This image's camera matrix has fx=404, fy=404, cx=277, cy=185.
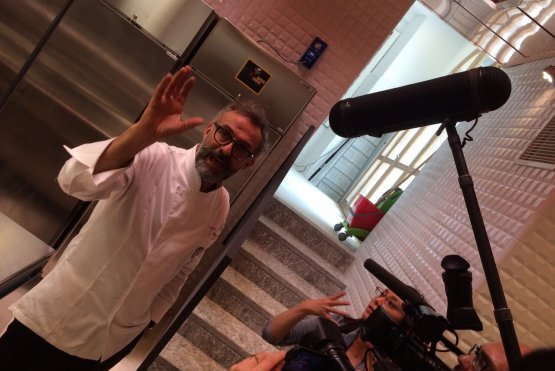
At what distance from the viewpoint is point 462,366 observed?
117 centimetres

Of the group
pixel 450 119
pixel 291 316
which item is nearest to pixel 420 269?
pixel 291 316

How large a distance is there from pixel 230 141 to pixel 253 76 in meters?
1.55

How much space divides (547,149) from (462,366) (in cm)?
150

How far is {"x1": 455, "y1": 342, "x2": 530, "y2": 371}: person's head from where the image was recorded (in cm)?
102

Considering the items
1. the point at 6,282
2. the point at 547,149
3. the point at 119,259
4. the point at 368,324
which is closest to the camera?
the point at 368,324

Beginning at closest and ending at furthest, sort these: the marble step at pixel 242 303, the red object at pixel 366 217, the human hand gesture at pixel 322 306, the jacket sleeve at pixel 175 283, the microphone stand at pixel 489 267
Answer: the microphone stand at pixel 489 267 < the human hand gesture at pixel 322 306 < the jacket sleeve at pixel 175 283 < the marble step at pixel 242 303 < the red object at pixel 366 217

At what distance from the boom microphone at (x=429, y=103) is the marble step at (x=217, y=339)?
2.16m

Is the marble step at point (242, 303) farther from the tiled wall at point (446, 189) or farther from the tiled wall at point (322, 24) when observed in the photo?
the tiled wall at point (322, 24)

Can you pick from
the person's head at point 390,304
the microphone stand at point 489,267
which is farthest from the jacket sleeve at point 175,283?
the microphone stand at point 489,267

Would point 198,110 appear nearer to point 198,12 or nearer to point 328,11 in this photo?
point 198,12

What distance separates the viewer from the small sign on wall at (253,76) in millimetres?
2820

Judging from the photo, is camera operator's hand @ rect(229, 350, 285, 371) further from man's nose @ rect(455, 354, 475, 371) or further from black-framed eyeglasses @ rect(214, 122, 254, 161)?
black-framed eyeglasses @ rect(214, 122, 254, 161)

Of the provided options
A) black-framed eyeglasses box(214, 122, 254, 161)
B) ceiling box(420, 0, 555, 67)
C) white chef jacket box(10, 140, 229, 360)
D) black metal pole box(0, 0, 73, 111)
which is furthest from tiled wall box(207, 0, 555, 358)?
white chef jacket box(10, 140, 229, 360)

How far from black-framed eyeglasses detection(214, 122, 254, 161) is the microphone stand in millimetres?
688
